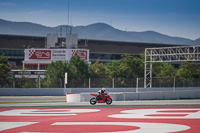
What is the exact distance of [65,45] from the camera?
90562 mm

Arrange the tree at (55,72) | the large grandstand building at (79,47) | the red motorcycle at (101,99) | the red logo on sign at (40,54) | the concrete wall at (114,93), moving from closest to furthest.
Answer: the red motorcycle at (101,99) < the concrete wall at (114,93) < the tree at (55,72) < the red logo on sign at (40,54) < the large grandstand building at (79,47)

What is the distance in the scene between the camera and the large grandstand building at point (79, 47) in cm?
10188

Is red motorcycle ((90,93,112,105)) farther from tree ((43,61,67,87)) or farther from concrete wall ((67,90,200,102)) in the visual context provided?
tree ((43,61,67,87))

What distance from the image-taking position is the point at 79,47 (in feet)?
323

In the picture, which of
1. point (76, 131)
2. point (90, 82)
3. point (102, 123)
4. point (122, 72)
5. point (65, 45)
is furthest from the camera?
point (65, 45)

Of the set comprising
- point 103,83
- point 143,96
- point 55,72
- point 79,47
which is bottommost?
point 143,96

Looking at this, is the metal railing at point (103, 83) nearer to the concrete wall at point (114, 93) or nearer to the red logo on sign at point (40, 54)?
the concrete wall at point (114, 93)

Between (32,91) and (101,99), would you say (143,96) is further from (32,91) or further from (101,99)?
(32,91)

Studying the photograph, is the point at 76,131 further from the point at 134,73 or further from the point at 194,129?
the point at 134,73

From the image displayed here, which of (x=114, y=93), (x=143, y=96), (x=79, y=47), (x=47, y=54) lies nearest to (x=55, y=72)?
(x=143, y=96)

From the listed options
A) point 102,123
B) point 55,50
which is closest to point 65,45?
point 55,50

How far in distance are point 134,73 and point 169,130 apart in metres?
59.9

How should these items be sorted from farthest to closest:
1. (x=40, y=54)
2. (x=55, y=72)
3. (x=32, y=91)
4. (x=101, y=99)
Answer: (x=40, y=54) < (x=55, y=72) < (x=32, y=91) < (x=101, y=99)

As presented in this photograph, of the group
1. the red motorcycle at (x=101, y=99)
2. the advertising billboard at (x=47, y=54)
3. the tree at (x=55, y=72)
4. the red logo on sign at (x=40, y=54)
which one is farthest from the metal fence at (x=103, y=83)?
the red logo on sign at (x=40, y=54)
